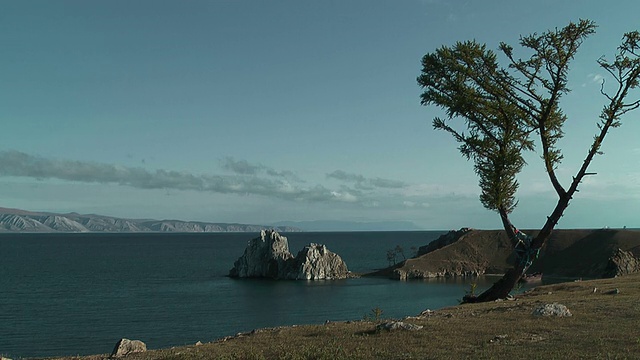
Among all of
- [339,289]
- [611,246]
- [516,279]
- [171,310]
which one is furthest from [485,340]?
[611,246]

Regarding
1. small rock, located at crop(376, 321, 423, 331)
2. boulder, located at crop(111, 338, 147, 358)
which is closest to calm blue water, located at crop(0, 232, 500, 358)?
boulder, located at crop(111, 338, 147, 358)

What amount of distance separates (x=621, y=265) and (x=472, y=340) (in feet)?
492

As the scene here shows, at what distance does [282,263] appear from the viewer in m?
191

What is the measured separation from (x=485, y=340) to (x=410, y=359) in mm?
4658

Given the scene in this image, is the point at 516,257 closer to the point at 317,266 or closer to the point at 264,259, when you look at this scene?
the point at 317,266

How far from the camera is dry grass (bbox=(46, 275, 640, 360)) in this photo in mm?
17031

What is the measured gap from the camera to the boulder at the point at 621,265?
141 m

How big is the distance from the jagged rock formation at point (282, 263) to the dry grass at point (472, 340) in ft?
525

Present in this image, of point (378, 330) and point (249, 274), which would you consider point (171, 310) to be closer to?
point (249, 274)

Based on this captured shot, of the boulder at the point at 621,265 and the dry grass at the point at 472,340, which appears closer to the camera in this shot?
the dry grass at the point at 472,340

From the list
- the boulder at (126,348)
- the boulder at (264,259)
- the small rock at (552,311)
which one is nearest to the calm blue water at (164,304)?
the boulder at (264,259)

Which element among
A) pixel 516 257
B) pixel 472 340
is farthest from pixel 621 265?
pixel 472 340

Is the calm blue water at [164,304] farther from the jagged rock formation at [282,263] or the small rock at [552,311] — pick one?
the small rock at [552,311]

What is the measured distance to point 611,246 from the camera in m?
193
